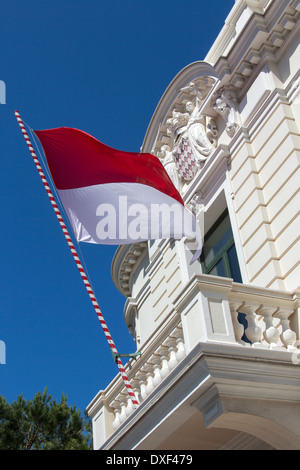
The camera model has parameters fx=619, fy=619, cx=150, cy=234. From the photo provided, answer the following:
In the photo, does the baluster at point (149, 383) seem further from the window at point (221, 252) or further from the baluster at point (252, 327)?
the window at point (221, 252)

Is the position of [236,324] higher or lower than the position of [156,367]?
lower

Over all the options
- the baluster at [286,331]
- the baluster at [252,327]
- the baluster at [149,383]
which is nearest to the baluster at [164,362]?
the baluster at [149,383]

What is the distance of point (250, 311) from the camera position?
730 cm

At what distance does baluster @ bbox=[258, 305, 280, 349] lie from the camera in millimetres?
7234

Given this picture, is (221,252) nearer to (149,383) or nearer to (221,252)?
(221,252)

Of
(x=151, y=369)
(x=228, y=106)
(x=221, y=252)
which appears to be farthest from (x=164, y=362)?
(x=228, y=106)

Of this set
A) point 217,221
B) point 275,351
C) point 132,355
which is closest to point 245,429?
point 275,351

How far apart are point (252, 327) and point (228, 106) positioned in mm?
5244

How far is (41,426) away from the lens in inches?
1013

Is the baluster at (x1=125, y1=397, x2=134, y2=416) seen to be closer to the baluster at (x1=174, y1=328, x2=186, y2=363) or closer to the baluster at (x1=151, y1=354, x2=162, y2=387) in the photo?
the baluster at (x1=151, y1=354, x2=162, y2=387)

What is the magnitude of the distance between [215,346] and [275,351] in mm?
756

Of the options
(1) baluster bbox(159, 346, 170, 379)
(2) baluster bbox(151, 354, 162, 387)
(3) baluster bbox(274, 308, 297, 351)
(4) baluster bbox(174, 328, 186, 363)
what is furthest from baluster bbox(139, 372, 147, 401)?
(3) baluster bbox(274, 308, 297, 351)

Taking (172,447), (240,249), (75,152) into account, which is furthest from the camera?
(75,152)
